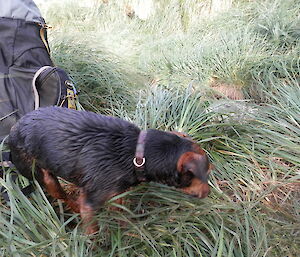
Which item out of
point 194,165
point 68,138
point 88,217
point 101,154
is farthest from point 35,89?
point 194,165

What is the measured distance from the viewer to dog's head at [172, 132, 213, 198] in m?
1.79

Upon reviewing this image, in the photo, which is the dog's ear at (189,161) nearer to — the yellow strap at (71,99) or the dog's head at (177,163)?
the dog's head at (177,163)

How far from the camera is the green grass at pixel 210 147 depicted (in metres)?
1.79

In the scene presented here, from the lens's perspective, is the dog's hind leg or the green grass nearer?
the green grass

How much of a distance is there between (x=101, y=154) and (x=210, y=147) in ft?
3.50

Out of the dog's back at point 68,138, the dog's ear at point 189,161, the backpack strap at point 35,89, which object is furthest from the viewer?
the backpack strap at point 35,89

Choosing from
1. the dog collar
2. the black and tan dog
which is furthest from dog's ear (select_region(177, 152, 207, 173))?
the dog collar

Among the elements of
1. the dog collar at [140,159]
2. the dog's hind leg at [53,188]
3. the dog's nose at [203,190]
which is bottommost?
the dog's hind leg at [53,188]

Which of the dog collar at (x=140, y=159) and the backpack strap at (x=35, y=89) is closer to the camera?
the dog collar at (x=140, y=159)

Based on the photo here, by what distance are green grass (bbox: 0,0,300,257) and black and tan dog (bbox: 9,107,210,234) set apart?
139 mm

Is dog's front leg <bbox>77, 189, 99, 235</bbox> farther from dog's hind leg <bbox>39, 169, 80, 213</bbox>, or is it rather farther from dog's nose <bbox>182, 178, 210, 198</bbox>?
dog's nose <bbox>182, 178, 210, 198</bbox>

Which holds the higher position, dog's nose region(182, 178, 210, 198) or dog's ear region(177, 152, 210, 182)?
dog's ear region(177, 152, 210, 182)

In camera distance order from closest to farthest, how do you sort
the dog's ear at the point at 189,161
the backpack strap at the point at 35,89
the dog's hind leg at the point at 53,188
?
the dog's ear at the point at 189,161
the dog's hind leg at the point at 53,188
the backpack strap at the point at 35,89

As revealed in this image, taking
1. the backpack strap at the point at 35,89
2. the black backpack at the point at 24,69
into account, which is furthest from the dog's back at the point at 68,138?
the black backpack at the point at 24,69
